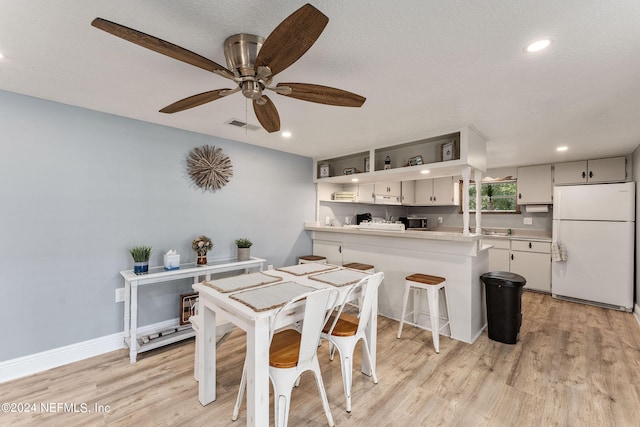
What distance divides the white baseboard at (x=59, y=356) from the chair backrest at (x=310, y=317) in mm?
1941

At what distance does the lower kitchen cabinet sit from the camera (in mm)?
4484

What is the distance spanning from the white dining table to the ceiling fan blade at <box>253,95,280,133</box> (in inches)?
44.8

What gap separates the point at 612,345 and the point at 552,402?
1.57 m

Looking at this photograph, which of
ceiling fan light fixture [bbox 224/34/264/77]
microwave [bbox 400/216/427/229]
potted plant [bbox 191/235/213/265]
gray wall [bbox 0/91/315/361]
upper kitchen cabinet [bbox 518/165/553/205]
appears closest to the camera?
ceiling fan light fixture [bbox 224/34/264/77]

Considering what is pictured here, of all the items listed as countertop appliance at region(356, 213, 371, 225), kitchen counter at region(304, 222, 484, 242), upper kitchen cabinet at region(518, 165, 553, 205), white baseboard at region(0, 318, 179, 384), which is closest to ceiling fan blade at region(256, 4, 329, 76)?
kitchen counter at region(304, 222, 484, 242)

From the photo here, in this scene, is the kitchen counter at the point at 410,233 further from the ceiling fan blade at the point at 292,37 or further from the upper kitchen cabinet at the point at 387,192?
the ceiling fan blade at the point at 292,37

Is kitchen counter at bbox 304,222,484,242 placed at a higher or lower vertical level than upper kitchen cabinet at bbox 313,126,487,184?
lower

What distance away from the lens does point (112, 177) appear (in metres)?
2.65

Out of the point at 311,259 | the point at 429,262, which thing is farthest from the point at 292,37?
the point at 311,259

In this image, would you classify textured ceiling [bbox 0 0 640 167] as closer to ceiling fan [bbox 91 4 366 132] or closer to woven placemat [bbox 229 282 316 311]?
ceiling fan [bbox 91 4 366 132]

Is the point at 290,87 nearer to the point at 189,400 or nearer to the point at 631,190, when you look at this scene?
the point at 189,400

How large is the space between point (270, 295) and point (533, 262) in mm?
4743

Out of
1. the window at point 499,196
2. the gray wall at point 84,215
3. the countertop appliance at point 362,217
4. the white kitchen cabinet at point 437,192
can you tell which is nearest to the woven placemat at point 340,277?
the gray wall at point 84,215

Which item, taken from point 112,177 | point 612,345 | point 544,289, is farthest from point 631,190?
point 112,177
